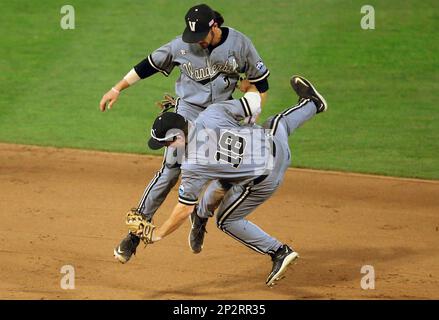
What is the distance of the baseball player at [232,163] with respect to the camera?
7.65 m

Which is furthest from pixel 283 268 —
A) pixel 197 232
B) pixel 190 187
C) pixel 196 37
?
pixel 196 37

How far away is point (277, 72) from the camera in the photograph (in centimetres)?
1393

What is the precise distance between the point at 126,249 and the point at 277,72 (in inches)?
238

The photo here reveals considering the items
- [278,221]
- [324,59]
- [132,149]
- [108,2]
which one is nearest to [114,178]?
[132,149]

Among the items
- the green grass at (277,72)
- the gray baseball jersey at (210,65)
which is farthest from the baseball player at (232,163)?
the green grass at (277,72)

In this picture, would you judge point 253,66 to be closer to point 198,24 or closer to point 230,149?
point 198,24

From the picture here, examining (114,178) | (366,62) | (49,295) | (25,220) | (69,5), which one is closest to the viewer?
(49,295)

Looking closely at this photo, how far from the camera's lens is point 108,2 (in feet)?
52.1

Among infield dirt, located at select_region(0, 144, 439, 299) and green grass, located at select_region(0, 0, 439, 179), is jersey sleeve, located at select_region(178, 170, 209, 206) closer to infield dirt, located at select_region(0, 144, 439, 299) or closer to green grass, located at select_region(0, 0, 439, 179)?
infield dirt, located at select_region(0, 144, 439, 299)

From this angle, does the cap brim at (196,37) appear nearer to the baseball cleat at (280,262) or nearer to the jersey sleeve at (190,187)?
the jersey sleeve at (190,187)

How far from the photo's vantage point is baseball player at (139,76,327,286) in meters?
7.65

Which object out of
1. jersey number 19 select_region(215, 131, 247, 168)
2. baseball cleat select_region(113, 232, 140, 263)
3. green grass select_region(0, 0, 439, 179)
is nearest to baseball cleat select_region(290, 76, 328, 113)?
jersey number 19 select_region(215, 131, 247, 168)

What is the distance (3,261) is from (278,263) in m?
2.46

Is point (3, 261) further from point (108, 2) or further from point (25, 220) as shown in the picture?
point (108, 2)
